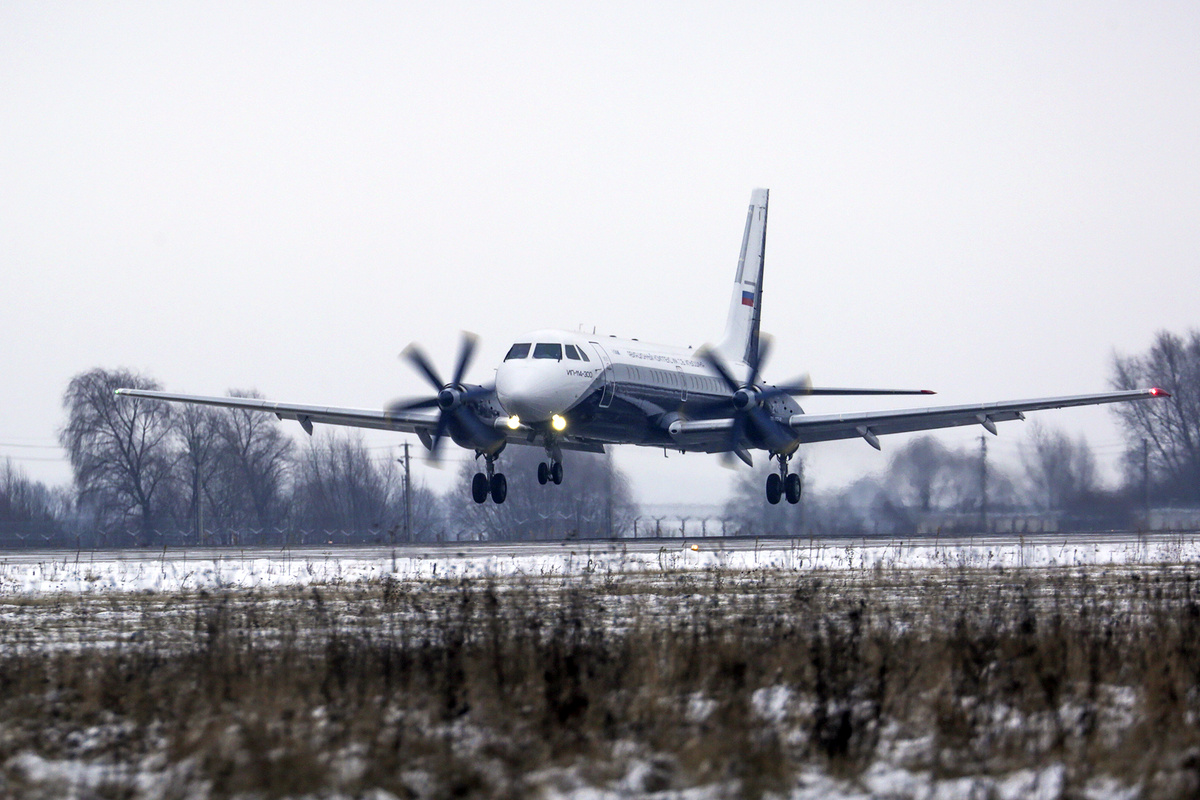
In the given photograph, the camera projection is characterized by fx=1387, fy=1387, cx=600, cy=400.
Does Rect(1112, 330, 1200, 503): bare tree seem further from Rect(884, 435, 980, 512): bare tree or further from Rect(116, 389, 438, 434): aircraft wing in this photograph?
Rect(116, 389, 438, 434): aircraft wing

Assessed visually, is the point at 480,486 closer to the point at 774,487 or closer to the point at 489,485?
the point at 489,485

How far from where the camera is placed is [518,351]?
35688 mm

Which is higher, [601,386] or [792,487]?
[601,386]

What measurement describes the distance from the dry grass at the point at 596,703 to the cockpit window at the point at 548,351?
19817 mm

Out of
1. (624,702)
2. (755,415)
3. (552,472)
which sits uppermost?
(755,415)

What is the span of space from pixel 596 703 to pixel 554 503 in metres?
67.3

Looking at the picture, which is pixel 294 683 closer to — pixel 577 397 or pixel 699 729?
pixel 699 729

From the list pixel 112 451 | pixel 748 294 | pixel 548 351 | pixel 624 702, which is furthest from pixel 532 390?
pixel 112 451

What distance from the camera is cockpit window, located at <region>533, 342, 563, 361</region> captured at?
115ft

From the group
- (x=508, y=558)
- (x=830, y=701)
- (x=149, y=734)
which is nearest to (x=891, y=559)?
(x=508, y=558)

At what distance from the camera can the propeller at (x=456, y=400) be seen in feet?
123

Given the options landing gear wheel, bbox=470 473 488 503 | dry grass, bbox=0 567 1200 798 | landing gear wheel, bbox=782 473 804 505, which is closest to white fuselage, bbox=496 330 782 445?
landing gear wheel, bbox=470 473 488 503

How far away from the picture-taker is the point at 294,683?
33.9 feet

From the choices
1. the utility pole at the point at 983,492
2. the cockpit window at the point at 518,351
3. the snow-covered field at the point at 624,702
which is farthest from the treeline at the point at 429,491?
the snow-covered field at the point at 624,702
